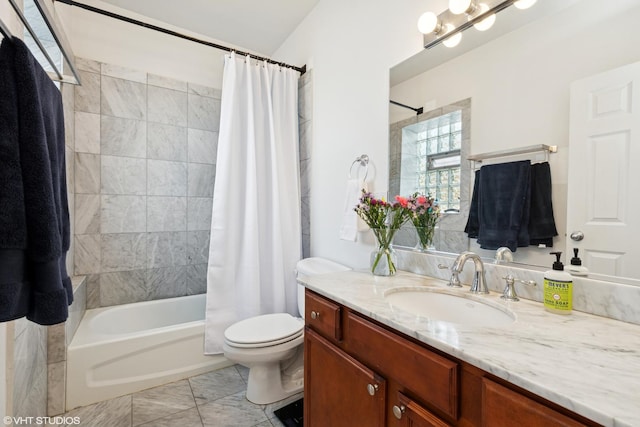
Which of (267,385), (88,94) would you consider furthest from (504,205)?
(88,94)

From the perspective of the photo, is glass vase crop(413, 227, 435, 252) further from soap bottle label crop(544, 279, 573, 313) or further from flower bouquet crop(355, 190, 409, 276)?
soap bottle label crop(544, 279, 573, 313)

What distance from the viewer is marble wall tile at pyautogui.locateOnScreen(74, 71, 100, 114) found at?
2127 millimetres

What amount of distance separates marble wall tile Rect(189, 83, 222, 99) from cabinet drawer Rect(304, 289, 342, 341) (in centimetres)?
217

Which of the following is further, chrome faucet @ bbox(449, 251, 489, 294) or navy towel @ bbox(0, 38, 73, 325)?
chrome faucet @ bbox(449, 251, 489, 294)

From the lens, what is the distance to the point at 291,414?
5.25 feet

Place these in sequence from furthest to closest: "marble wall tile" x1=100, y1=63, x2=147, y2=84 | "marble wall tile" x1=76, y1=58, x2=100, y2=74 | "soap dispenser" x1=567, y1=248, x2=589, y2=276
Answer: "marble wall tile" x1=100, y1=63, x2=147, y2=84 → "marble wall tile" x1=76, y1=58, x2=100, y2=74 → "soap dispenser" x1=567, y1=248, x2=589, y2=276

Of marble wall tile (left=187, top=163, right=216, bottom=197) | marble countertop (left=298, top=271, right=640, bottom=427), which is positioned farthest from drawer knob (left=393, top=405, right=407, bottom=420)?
marble wall tile (left=187, top=163, right=216, bottom=197)

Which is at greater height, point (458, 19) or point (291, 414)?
point (458, 19)

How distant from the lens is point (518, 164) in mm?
1076

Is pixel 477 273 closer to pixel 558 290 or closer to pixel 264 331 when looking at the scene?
pixel 558 290

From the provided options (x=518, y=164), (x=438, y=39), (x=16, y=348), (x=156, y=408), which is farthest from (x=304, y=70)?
(x=156, y=408)

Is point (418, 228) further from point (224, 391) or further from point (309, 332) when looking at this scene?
point (224, 391)

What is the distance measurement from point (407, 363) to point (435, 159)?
94cm

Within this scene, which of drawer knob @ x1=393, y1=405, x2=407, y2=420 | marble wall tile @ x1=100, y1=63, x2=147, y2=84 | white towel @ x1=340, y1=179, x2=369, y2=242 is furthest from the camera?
marble wall tile @ x1=100, y1=63, x2=147, y2=84
